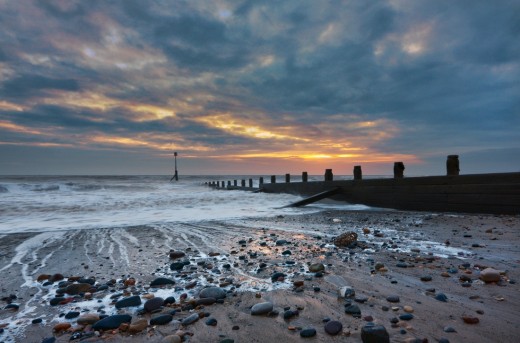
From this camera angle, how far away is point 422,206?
809 cm

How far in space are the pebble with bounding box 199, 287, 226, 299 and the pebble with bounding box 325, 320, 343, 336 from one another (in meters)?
0.93

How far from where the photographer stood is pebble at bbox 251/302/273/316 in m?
2.20

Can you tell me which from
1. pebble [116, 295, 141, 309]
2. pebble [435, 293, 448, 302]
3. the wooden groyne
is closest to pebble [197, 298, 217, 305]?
pebble [116, 295, 141, 309]

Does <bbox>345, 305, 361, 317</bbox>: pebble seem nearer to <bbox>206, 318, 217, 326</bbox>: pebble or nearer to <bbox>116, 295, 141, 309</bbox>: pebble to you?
<bbox>206, 318, 217, 326</bbox>: pebble

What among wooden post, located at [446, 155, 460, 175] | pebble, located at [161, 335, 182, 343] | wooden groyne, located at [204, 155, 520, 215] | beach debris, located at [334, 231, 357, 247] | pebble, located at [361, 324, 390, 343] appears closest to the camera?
pebble, located at [361, 324, 390, 343]

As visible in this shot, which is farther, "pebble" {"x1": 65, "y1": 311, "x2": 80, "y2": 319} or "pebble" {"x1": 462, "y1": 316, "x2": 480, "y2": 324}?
"pebble" {"x1": 65, "y1": 311, "x2": 80, "y2": 319}

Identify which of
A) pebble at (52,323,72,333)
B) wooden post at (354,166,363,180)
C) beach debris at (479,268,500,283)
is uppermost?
wooden post at (354,166,363,180)

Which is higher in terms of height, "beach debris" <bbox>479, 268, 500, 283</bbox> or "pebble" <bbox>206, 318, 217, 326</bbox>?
"beach debris" <bbox>479, 268, 500, 283</bbox>

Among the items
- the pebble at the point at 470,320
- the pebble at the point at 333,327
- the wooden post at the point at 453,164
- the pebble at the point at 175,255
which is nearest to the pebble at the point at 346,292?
the pebble at the point at 333,327

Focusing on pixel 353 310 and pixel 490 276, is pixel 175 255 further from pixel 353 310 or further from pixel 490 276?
pixel 490 276

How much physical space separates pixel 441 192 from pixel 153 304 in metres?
7.68

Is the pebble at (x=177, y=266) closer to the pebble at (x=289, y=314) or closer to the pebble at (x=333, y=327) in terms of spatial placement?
the pebble at (x=289, y=314)

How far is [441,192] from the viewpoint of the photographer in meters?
7.68

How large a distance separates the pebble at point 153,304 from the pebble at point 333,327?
1.27 m
